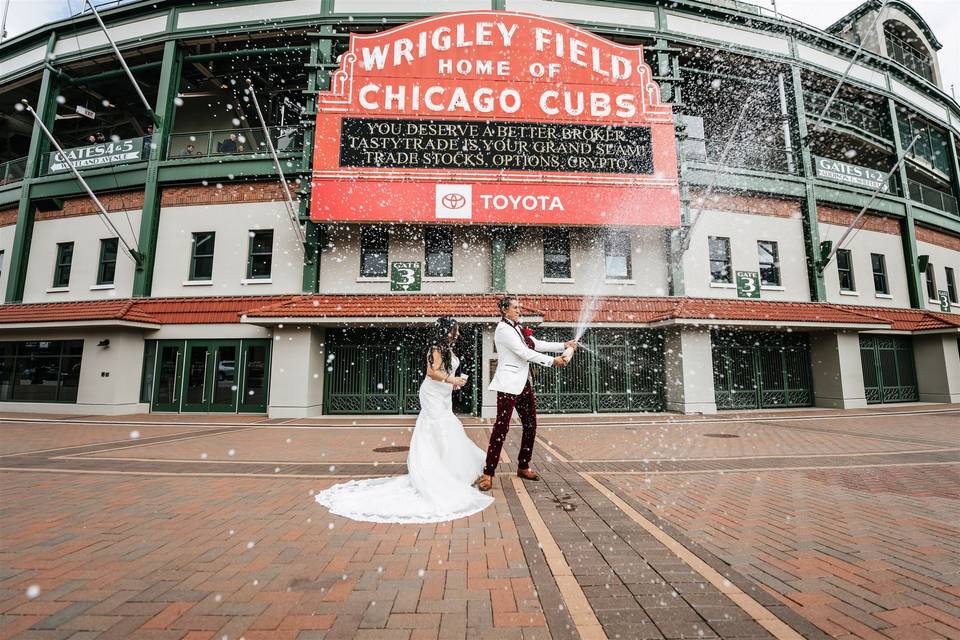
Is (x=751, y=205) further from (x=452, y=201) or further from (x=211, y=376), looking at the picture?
(x=211, y=376)

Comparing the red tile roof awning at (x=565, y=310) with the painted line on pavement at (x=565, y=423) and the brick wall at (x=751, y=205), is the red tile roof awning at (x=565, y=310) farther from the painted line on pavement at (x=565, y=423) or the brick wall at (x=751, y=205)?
the brick wall at (x=751, y=205)

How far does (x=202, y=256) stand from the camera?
583 inches

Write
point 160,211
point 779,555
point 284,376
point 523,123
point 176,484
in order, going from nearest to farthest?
point 779,555 < point 176,484 < point 284,376 < point 523,123 < point 160,211

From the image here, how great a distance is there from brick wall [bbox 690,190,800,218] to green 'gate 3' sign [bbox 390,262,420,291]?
10.3 metres

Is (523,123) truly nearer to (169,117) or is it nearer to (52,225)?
(169,117)

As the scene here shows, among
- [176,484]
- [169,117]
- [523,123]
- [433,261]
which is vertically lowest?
[176,484]

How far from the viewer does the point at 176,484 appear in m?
5.25

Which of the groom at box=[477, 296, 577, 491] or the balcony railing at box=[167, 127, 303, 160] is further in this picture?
the balcony railing at box=[167, 127, 303, 160]

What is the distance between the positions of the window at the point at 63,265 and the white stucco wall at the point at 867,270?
29.2 meters

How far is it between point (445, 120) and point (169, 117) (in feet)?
36.1

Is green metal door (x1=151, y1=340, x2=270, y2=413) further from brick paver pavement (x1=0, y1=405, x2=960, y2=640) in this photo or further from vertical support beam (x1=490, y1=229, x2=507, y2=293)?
vertical support beam (x1=490, y1=229, x2=507, y2=293)

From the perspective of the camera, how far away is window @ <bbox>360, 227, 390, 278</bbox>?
14.3m

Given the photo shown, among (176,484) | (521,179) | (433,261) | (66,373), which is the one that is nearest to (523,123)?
(521,179)

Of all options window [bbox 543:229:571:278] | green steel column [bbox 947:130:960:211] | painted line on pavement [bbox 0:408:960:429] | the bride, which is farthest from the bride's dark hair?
green steel column [bbox 947:130:960:211]
